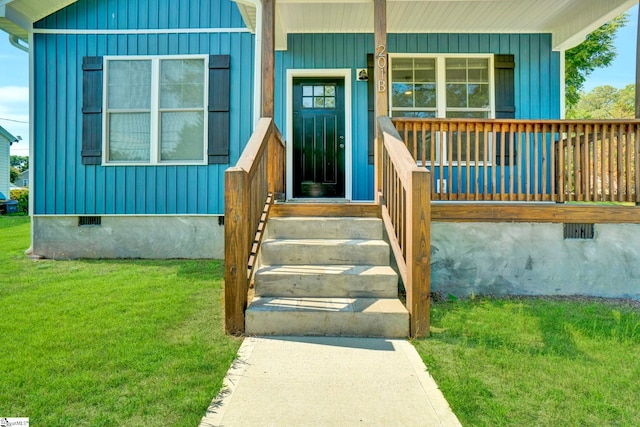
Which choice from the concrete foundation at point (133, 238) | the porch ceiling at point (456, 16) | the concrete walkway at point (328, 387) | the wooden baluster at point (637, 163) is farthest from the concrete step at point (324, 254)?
the porch ceiling at point (456, 16)

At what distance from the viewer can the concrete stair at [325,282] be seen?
8.79ft

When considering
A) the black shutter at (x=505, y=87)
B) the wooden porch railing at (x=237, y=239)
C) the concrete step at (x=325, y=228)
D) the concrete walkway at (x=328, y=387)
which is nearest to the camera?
the concrete walkway at (x=328, y=387)

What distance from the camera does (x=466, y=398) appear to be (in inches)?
73.6

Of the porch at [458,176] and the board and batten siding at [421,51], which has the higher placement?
the board and batten siding at [421,51]

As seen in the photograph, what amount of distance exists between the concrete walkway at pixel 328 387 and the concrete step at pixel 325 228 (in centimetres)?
126

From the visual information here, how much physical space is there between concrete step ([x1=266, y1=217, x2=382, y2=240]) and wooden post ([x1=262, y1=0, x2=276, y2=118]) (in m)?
1.14

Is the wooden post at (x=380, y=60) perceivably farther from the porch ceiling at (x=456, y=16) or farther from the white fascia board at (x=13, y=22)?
the white fascia board at (x=13, y=22)

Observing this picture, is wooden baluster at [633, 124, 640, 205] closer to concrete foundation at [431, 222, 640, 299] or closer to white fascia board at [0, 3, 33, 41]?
concrete foundation at [431, 222, 640, 299]

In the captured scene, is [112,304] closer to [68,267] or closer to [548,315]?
[68,267]

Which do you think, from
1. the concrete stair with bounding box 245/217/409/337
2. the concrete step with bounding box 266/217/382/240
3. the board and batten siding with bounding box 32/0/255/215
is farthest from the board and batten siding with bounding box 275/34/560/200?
the concrete stair with bounding box 245/217/409/337

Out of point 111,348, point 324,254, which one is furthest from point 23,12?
point 324,254

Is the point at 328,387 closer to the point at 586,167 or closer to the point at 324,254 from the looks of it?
the point at 324,254

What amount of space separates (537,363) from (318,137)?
14.2ft

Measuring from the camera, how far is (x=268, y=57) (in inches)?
154
